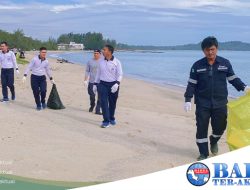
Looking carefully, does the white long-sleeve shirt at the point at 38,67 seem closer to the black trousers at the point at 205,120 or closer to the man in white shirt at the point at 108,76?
the man in white shirt at the point at 108,76

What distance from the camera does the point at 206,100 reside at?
24.3 feet

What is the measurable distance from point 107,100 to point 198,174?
624cm

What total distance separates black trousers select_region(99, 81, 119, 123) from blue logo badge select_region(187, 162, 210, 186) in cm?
589

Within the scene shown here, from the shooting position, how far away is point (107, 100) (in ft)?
34.3

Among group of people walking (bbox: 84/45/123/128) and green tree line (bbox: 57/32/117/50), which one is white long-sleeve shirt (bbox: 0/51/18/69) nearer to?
group of people walking (bbox: 84/45/123/128)

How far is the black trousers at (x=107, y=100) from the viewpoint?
10.2m

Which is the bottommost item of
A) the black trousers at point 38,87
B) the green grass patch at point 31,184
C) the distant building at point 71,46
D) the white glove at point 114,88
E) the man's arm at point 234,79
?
the distant building at point 71,46

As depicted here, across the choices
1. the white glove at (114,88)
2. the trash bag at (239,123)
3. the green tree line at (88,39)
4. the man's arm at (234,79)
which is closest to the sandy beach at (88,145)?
the white glove at (114,88)

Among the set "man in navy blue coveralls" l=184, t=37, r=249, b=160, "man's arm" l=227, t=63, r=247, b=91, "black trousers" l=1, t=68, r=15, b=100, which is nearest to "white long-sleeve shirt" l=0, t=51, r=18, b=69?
"black trousers" l=1, t=68, r=15, b=100

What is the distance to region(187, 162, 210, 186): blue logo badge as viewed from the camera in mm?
4309

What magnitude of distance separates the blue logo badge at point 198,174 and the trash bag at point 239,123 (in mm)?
1783

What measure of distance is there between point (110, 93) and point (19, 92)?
7696mm

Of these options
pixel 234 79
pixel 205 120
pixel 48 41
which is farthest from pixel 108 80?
pixel 48 41

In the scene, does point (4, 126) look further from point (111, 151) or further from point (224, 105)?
point (224, 105)
